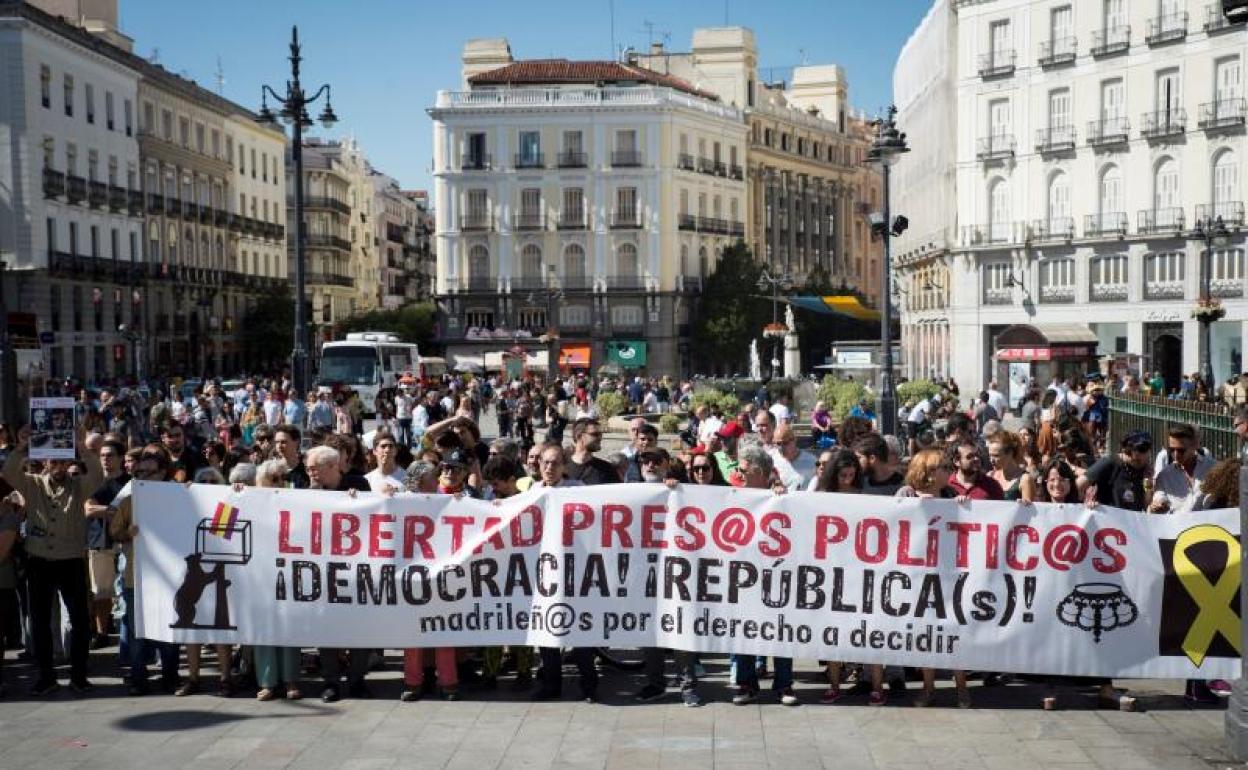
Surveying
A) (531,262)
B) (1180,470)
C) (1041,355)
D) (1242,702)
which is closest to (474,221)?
(531,262)

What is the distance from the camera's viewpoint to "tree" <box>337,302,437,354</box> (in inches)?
3346

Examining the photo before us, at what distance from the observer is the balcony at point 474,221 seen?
76125mm

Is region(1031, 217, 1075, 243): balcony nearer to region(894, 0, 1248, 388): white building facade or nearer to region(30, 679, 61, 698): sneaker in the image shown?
region(894, 0, 1248, 388): white building facade

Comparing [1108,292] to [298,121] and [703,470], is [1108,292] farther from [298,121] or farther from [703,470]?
[703,470]

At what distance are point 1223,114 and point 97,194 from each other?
4286 cm

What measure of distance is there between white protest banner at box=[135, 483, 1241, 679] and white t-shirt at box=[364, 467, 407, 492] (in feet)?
1.89

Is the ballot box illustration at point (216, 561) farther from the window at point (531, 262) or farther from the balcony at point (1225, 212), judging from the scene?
the window at point (531, 262)

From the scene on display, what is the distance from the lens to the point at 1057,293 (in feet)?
173

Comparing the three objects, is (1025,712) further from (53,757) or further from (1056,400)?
(1056,400)

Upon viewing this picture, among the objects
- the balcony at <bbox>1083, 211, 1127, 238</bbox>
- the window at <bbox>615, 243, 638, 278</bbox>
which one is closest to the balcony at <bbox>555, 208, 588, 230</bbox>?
the window at <bbox>615, 243, 638, 278</bbox>

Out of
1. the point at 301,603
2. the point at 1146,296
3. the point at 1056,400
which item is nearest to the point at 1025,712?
the point at 301,603

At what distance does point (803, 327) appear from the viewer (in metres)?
81.5

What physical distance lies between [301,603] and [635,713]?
7.63ft

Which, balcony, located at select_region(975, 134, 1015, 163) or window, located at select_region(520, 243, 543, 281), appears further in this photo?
window, located at select_region(520, 243, 543, 281)
